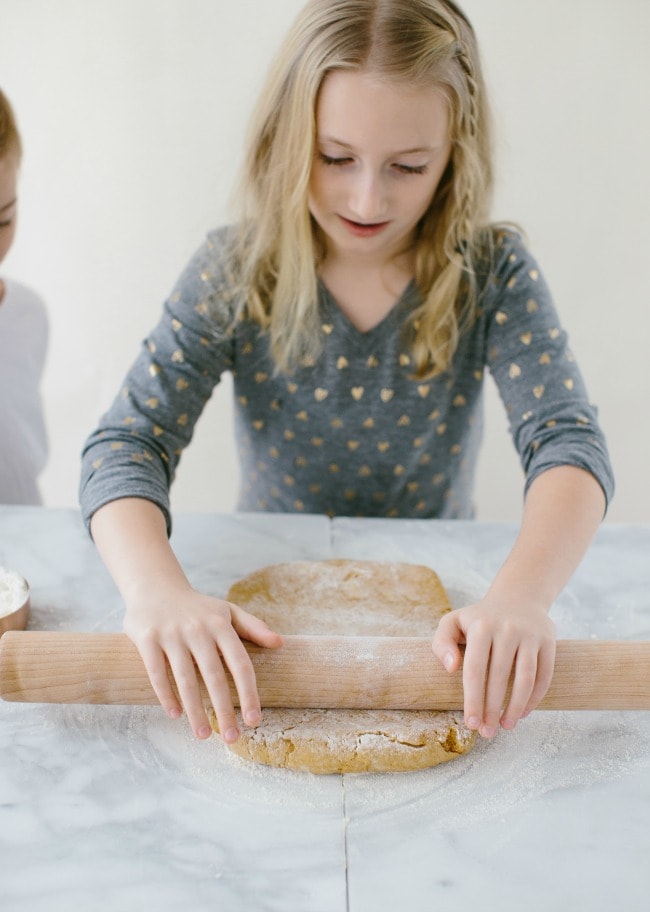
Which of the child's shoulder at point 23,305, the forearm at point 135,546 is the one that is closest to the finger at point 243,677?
the forearm at point 135,546

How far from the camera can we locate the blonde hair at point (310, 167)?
0.97m

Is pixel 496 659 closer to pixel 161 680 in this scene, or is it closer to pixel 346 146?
pixel 161 680

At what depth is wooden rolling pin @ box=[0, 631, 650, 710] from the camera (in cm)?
76

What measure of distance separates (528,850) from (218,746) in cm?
28

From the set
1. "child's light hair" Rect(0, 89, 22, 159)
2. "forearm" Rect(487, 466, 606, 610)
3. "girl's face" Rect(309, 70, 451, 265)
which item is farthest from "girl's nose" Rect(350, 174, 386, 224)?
"child's light hair" Rect(0, 89, 22, 159)

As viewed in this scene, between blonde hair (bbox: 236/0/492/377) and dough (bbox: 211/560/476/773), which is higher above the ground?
blonde hair (bbox: 236/0/492/377)

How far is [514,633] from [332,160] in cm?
59

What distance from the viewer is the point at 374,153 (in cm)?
96

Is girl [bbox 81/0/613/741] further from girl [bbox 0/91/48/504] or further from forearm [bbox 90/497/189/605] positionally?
girl [bbox 0/91/48/504]

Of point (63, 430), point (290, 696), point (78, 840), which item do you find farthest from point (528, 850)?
point (63, 430)

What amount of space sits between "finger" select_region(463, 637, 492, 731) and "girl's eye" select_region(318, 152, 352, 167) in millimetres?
578

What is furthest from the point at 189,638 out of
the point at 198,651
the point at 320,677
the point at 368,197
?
the point at 368,197

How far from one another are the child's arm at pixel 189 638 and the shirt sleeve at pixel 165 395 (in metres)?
0.16

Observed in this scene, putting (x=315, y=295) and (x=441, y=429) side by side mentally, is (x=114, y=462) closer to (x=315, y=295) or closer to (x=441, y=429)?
(x=315, y=295)
